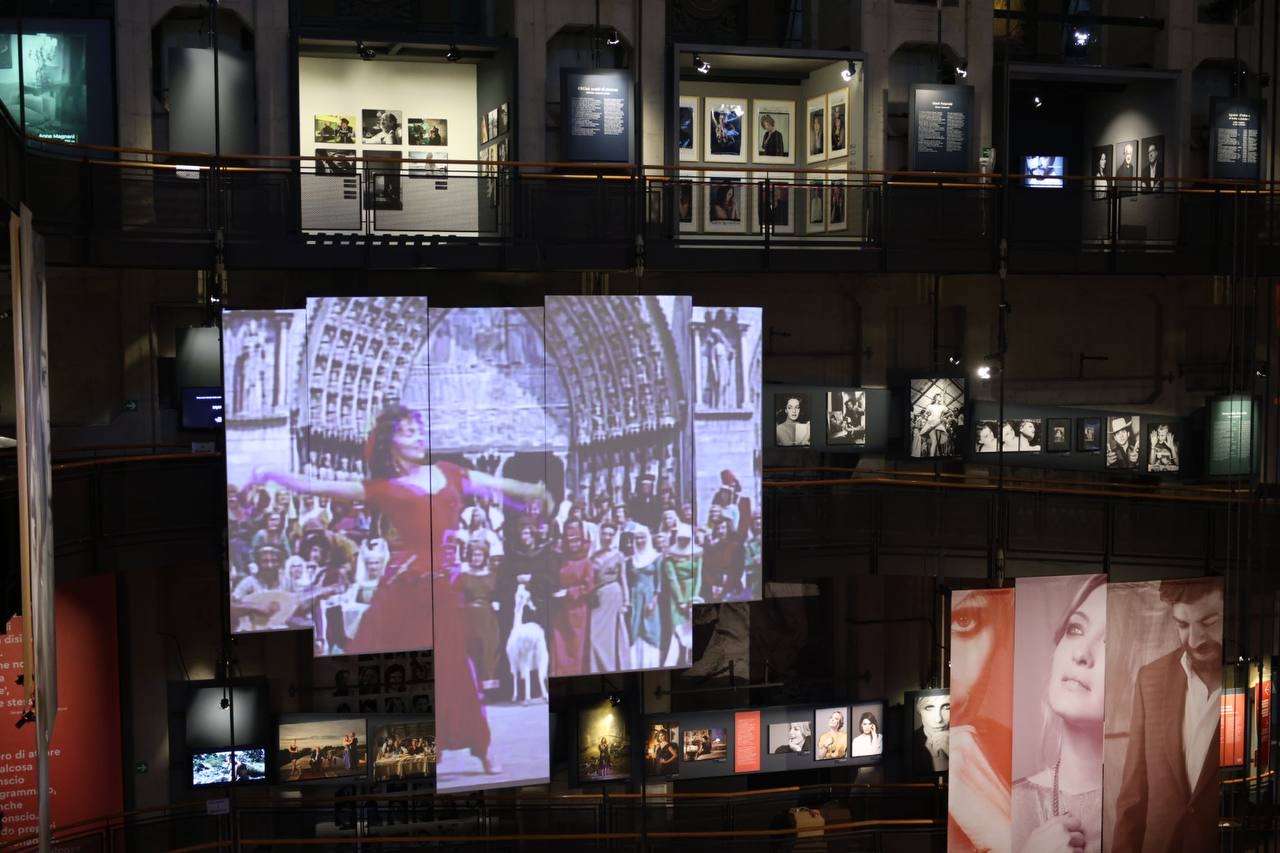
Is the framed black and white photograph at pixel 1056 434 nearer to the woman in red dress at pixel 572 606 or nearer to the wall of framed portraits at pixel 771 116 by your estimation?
the wall of framed portraits at pixel 771 116

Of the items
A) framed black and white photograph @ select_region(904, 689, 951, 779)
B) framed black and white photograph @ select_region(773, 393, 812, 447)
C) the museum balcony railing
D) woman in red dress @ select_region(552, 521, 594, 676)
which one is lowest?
framed black and white photograph @ select_region(904, 689, 951, 779)

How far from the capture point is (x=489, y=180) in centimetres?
1388

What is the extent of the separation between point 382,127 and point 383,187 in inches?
109

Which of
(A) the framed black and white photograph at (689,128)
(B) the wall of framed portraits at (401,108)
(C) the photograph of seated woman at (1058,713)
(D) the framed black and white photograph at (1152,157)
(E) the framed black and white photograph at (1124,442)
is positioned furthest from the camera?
(D) the framed black and white photograph at (1152,157)

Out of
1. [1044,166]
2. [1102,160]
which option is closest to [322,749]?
[1044,166]

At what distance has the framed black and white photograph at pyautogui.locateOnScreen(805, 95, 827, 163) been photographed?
1708cm

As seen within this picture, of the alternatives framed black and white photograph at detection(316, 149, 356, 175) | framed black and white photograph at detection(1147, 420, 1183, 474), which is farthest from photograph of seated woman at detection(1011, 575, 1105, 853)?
framed black and white photograph at detection(316, 149, 356, 175)

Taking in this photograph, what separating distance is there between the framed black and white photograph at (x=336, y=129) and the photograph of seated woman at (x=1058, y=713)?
8.71 metres

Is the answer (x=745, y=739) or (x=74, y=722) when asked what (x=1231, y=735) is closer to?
(x=745, y=739)

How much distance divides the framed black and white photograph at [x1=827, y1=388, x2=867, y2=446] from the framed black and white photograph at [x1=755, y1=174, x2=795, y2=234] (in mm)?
2589

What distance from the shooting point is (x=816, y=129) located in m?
17.2

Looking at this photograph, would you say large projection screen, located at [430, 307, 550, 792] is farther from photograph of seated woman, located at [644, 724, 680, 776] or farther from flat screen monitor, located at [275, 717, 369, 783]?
flat screen monitor, located at [275, 717, 369, 783]

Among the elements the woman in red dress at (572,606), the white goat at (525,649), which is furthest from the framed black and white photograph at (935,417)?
the white goat at (525,649)

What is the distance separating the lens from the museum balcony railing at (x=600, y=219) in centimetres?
1286
